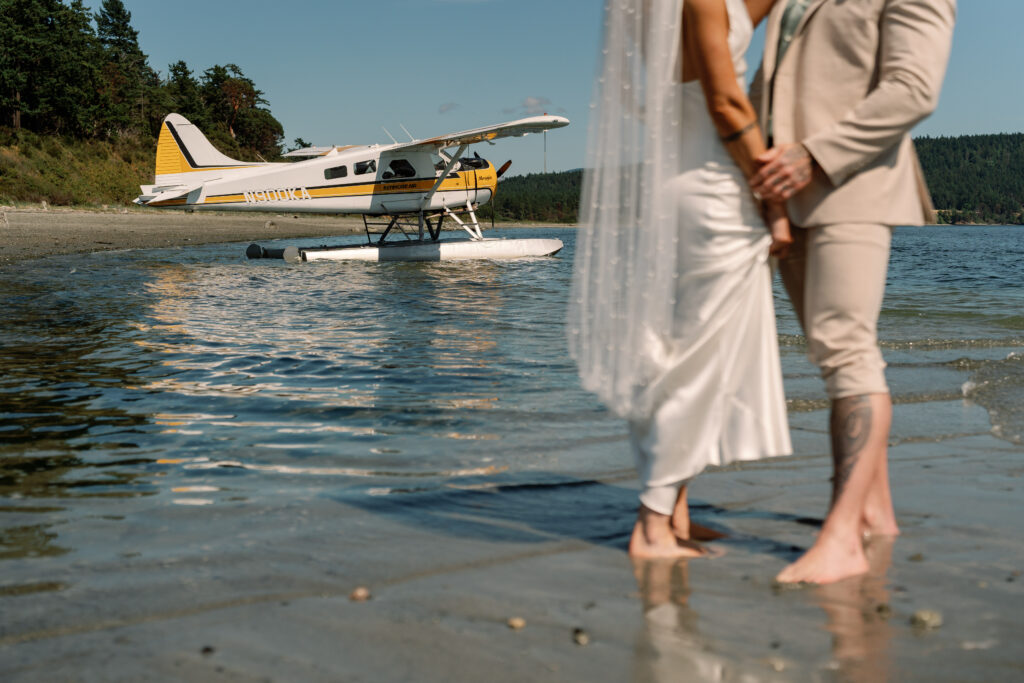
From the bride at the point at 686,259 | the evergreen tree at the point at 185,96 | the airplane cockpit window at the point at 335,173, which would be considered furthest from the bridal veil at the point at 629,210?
the evergreen tree at the point at 185,96

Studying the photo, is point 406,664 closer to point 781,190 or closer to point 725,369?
point 725,369

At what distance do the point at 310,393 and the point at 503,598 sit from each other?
273cm

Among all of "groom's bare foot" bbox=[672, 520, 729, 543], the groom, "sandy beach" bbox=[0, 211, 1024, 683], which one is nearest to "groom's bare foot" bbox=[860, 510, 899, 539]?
"sandy beach" bbox=[0, 211, 1024, 683]

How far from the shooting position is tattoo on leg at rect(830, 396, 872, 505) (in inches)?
75.3

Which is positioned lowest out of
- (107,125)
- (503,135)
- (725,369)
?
(725,369)

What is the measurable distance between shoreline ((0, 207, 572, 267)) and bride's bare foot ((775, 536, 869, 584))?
553 inches

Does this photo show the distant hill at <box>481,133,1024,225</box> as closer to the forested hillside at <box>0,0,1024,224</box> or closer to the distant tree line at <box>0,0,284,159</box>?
the forested hillside at <box>0,0,1024,224</box>

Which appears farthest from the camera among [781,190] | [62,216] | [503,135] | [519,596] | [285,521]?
[62,216]

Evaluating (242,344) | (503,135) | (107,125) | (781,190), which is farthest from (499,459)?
(107,125)

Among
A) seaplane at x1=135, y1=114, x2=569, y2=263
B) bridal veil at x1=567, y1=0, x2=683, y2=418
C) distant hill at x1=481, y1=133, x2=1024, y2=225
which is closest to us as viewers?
bridal veil at x1=567, y1=0, x2=683, y2=418

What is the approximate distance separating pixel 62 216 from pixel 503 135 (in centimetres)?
1733

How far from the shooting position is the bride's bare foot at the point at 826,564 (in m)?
1.79

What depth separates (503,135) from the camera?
749 inches

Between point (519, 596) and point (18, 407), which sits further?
point (18, 407)
